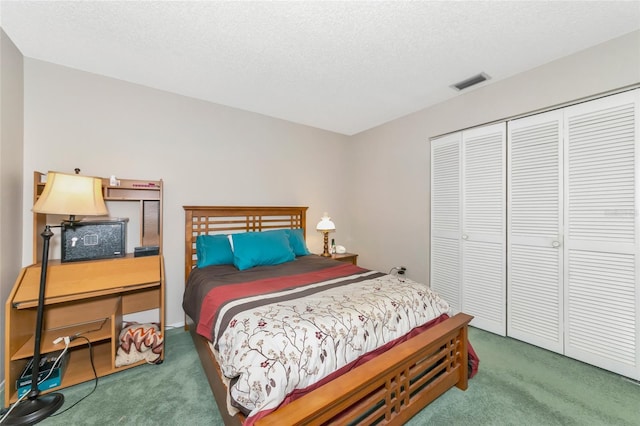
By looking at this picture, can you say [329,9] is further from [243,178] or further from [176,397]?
[176,397]

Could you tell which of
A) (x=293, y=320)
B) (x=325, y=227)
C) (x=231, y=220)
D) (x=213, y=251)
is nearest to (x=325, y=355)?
(x=293, y=320)

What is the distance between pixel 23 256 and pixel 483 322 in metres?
4.34

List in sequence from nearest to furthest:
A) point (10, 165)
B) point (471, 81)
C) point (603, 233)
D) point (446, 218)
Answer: point (10, 165)
point (603, 233)
point (471, 81)
point (446, 218)

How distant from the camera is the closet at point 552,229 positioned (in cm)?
195

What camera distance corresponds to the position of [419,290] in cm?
196

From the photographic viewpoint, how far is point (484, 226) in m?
2.74

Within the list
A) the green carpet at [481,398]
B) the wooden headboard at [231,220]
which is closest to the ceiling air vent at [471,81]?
the wooden headboard at [231,220]

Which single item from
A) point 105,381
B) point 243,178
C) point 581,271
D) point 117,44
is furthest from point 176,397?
point 581,271

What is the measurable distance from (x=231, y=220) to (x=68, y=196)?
61.8 inches

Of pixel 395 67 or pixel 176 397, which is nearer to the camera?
pixel 176 397

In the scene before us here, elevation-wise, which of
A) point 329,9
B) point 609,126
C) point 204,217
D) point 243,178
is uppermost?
point 329,9

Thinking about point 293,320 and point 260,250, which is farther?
point 260,250

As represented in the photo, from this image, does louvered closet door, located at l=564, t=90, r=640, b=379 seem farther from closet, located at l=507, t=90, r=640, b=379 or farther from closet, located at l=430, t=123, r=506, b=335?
closet, located at l=430, t=123, r=506, b=335

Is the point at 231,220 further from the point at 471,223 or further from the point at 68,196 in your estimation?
the point at 471,223
